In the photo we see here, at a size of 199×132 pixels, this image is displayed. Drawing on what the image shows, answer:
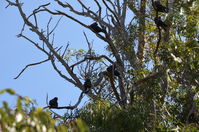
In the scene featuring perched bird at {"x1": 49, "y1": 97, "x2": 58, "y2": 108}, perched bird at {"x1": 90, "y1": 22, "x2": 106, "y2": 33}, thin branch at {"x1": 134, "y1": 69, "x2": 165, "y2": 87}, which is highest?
perched bird at {"x1": 90, "y1": 22, "x2": 106, "y2": 33}

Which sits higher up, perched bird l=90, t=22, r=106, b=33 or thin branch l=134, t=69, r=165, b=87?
perched bird l=90, t=22, r=106, b=33

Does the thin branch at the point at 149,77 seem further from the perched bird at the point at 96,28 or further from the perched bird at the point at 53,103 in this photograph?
the perched bird at the point at 96,28

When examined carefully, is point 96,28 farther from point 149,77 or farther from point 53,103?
point 149,77

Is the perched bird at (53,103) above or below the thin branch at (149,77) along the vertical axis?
above

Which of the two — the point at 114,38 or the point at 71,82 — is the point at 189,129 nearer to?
the point at 71,82

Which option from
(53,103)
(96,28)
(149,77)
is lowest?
(149,77)

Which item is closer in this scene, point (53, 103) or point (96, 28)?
point (53, 103)

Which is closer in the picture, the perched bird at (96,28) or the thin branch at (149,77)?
the thin branch at (149,77)

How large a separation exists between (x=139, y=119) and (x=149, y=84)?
1.44m

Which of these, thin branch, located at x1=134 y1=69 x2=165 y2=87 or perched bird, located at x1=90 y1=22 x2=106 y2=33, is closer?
thin branch, located at x1=134 y1=69 x2=165 y2=87

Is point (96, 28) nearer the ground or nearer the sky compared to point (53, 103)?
nearer the sky

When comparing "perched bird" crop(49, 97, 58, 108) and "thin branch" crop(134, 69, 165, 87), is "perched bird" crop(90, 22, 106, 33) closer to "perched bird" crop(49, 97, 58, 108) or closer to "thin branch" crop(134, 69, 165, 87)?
"perched bird" crop(49, 97, 58, 108)

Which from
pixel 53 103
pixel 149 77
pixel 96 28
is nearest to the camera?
pixel 149 77

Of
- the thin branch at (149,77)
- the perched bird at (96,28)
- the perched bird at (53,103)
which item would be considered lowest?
the thin branch at (149,77)
